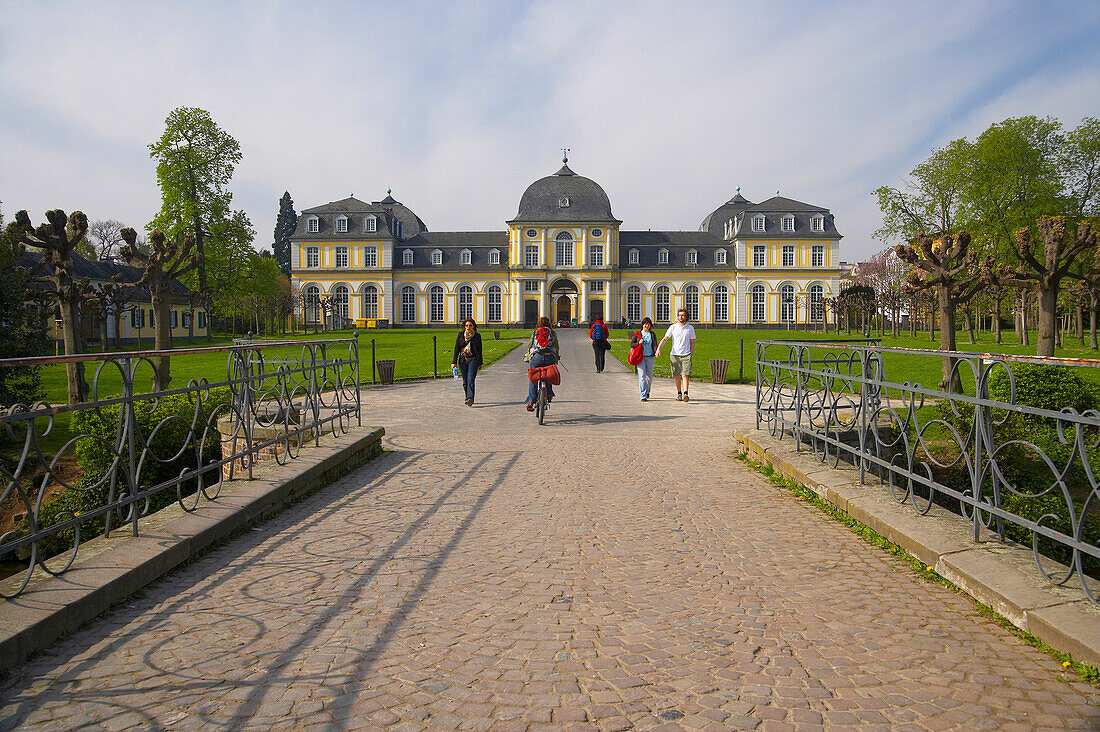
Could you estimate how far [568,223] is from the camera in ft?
257

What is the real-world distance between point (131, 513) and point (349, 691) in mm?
2829

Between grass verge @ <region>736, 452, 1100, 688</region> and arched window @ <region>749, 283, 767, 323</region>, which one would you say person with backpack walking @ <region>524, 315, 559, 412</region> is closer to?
grass verge @ <region>736, 452, 1100, 688</region>

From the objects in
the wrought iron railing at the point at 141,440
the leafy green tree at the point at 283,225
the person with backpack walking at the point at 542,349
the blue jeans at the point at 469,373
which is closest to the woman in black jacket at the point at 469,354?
the blue jeans at the point at 469,373

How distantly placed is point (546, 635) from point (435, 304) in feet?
263

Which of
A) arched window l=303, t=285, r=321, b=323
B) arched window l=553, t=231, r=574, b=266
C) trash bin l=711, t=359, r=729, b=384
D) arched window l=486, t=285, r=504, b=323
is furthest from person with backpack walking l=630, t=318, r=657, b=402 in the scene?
arched window l=303, t=285, r=321, b=323

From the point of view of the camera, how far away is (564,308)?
81688mm

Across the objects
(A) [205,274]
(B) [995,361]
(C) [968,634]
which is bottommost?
(C) [968,634]

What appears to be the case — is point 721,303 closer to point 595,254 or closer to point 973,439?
point 595,254

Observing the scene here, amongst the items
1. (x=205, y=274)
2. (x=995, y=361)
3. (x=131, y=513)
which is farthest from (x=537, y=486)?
(x=205, y=274)

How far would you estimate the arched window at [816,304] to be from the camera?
76625 mm

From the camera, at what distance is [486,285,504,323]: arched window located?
8156cm

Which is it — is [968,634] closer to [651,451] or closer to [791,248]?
[651,451]

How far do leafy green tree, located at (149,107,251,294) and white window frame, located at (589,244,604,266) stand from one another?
41384 mm

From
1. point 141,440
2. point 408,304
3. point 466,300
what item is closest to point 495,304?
point 466,300
